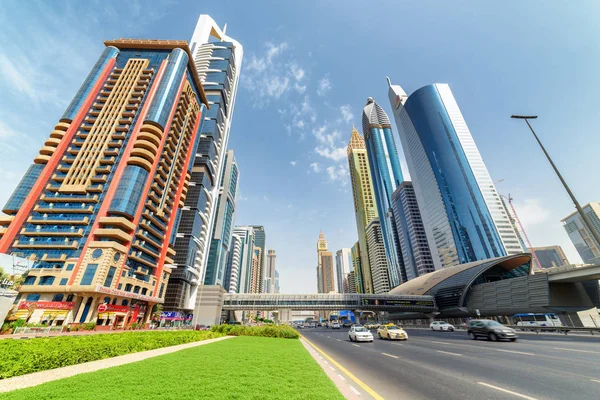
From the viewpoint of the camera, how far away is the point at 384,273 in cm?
18062

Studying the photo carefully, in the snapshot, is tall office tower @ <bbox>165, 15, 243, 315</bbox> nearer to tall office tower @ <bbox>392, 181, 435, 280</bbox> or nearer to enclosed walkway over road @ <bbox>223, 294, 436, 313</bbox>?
enclosed walkway over road @ <bbox>223, 294, 436, 313</bbox>

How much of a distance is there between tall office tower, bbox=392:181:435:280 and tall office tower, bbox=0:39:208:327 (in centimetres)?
13762

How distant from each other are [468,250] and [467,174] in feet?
127

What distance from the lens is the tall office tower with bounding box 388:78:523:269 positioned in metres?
113

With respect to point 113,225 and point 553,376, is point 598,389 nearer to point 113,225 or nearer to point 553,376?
point 553,376

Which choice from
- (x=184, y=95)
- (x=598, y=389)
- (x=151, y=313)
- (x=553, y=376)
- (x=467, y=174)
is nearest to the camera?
(x=598, y=389)

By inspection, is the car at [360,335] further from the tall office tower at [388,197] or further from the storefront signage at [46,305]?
the tall office tower at [388,197]

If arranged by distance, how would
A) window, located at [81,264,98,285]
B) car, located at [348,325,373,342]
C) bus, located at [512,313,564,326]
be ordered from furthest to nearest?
window, located at [81,264,98,285] < bus, located at [512,313,564,326] < car, located at [348,325,373,342]

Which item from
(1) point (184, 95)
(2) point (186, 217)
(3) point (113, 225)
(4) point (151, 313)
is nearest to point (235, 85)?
(1) point (184, 95)

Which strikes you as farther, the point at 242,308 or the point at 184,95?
the point at 242,308

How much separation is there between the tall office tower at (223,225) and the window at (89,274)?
66608 millimetres

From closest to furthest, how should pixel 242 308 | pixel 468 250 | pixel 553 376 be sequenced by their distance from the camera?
pixel 553 376, pixel 242 308, pixel 468 250

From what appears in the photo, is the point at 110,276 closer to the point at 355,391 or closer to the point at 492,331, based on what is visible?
the point at 355,391

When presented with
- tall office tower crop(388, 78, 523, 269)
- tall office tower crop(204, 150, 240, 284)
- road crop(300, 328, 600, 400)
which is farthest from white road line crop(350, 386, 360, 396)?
tall office tower crop(388, 78, 523, 269)
